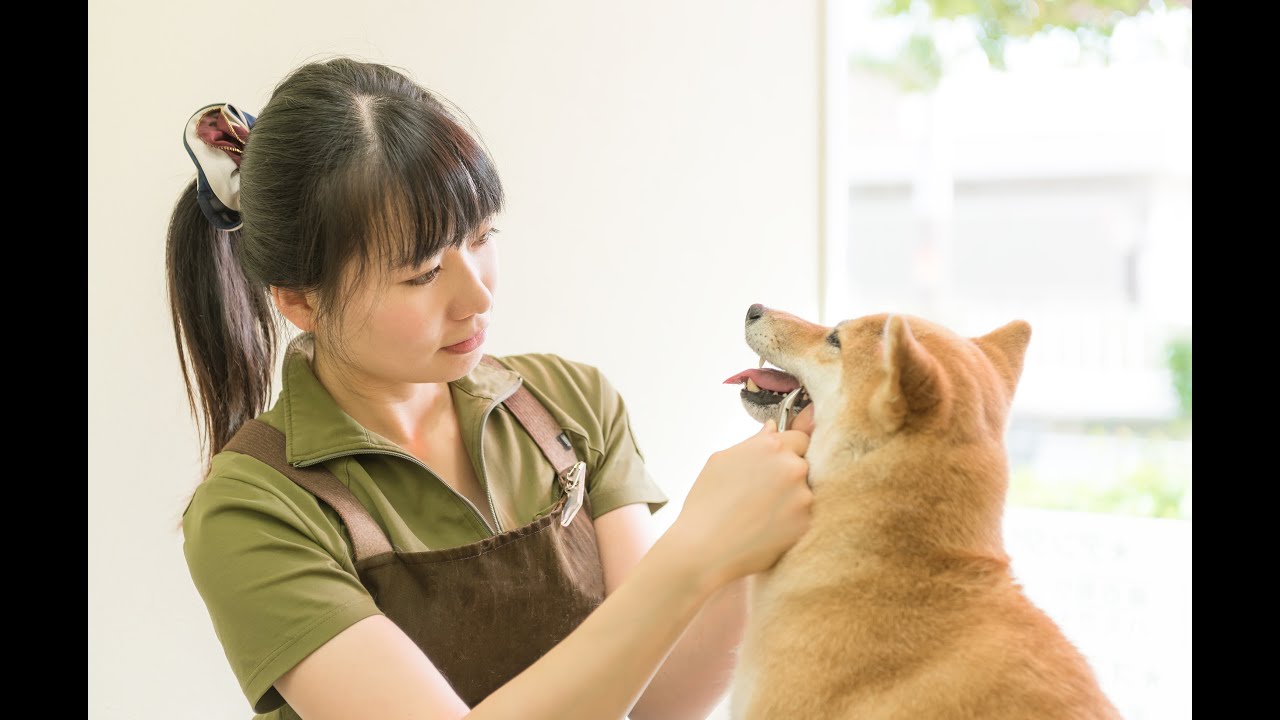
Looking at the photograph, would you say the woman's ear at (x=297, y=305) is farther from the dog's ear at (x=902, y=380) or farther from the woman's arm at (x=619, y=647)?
the dog's ear at (x=902, y=380)

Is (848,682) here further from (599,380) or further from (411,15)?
(411,15)

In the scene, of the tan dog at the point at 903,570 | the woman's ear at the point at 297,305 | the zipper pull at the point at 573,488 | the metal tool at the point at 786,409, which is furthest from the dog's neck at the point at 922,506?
the woman's ear at the point at 297,305

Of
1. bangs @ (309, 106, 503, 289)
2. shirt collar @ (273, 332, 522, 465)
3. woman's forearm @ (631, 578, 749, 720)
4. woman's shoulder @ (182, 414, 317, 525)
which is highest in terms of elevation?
bangs @ (309, 106, 503, 289)

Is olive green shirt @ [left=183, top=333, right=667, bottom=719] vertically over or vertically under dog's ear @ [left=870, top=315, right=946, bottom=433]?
under

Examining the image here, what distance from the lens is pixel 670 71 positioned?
91.7 inches

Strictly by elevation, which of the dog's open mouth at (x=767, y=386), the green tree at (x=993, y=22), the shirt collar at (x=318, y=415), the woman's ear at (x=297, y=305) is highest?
the green tree at (x=993, y=22)

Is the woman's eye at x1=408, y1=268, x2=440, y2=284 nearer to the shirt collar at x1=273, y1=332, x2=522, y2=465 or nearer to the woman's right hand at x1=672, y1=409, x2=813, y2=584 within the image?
the shirt collar at x1=273, y1=332, x2=522, y2=465

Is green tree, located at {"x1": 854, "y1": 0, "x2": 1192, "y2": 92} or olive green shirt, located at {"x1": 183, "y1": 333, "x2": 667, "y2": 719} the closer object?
olive green shirt, located at {"x1": 183, "y1": 333, "x2": 667, "y2": 719}

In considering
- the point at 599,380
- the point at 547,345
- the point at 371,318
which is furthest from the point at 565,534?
the point at 547,345

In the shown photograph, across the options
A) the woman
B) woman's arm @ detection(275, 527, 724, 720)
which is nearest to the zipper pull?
the woman

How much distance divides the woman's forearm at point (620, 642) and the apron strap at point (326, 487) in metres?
0.29

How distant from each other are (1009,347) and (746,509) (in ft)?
1.21

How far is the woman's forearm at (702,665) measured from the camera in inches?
49.2

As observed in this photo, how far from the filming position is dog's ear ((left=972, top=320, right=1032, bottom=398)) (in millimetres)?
1036
